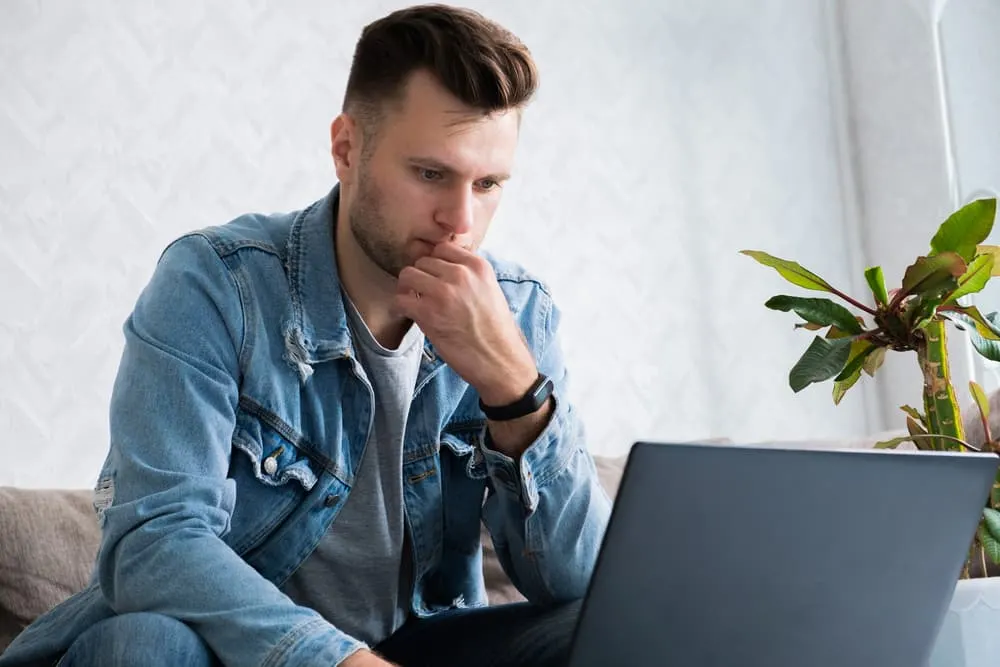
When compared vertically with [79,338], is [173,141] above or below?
above

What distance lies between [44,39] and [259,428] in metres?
1.21

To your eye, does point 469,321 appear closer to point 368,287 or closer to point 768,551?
point 368,287

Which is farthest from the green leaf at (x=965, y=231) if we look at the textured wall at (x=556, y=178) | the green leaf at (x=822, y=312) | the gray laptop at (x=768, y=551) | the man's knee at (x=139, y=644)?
the textured wall at (x=556, y=178)

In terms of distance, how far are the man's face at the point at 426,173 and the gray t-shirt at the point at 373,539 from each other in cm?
11

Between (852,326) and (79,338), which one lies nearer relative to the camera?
(852,326)

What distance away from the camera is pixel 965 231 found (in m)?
1.35

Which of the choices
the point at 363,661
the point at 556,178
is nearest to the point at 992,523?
the point at 363,661

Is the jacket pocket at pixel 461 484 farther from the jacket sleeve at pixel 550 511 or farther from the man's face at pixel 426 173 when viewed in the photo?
the man's face at pixel 426 173

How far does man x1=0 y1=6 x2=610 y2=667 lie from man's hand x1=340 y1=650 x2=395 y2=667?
0.20 metres

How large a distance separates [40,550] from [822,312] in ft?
3.56

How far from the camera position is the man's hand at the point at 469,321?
1268mm

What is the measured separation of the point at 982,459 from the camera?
0.97m

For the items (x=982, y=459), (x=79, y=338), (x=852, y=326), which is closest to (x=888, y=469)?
(x=982, y=459)

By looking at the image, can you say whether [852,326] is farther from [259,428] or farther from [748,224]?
[748,224]
